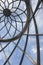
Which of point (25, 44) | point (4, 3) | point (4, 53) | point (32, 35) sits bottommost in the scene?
point (4, 53)

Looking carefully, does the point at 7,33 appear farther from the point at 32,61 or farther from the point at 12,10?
the point at 32,61

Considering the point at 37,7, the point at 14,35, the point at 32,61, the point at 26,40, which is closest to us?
the point at 37,7

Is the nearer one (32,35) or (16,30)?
(32,35)

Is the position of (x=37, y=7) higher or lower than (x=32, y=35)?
higher

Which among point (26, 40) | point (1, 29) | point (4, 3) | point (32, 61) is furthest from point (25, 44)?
point (4, 3)

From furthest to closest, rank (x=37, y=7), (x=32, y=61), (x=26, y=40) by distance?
(x=26, y=40), (x=32, y=61), (x=37, y=7)

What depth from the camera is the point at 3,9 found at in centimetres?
1261

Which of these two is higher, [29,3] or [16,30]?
[29,3]

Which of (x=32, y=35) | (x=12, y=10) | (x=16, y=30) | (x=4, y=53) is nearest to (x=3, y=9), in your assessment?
(x=12, y=10)

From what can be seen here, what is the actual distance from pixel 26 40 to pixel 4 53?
6.75 feet

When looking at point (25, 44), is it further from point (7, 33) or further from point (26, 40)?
point (7, 33)

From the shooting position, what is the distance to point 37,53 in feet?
32.3

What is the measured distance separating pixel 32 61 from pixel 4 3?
4.26 metres

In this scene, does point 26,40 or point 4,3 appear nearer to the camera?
point 26,40
